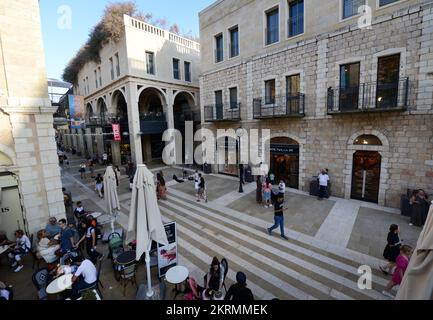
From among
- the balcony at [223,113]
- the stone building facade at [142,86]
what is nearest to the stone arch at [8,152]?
the balcony at [223,113]

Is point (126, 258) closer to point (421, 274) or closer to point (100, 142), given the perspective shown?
point (421, 274)

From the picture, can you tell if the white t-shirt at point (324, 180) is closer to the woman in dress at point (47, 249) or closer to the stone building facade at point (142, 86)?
the woman in dress at point (47, 249)

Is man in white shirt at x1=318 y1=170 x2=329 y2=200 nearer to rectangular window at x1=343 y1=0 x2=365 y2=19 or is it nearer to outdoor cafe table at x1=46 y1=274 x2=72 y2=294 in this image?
rectangular window at x1=343 y1=0 x2=365 y2=19

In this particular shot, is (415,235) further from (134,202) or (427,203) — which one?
(134,202)

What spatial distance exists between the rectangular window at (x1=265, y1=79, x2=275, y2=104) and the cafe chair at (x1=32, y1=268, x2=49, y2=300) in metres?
14.8

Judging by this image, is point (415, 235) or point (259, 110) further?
point (259, 110)

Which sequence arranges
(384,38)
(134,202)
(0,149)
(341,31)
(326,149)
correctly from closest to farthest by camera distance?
1. (134,202)
2. (0,149)
3. (384,38)
4. (341,31)
5. (326,149)

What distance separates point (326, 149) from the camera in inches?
496

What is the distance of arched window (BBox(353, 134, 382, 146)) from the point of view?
11.0 metres

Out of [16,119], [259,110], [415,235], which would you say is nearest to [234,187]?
[259,110]

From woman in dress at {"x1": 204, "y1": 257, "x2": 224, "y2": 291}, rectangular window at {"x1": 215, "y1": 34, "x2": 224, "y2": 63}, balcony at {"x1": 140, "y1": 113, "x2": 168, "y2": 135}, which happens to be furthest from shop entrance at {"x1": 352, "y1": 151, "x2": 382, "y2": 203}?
balcony at {"x1": 140, "y1": 113, "x2": 168, "y2": 135}
